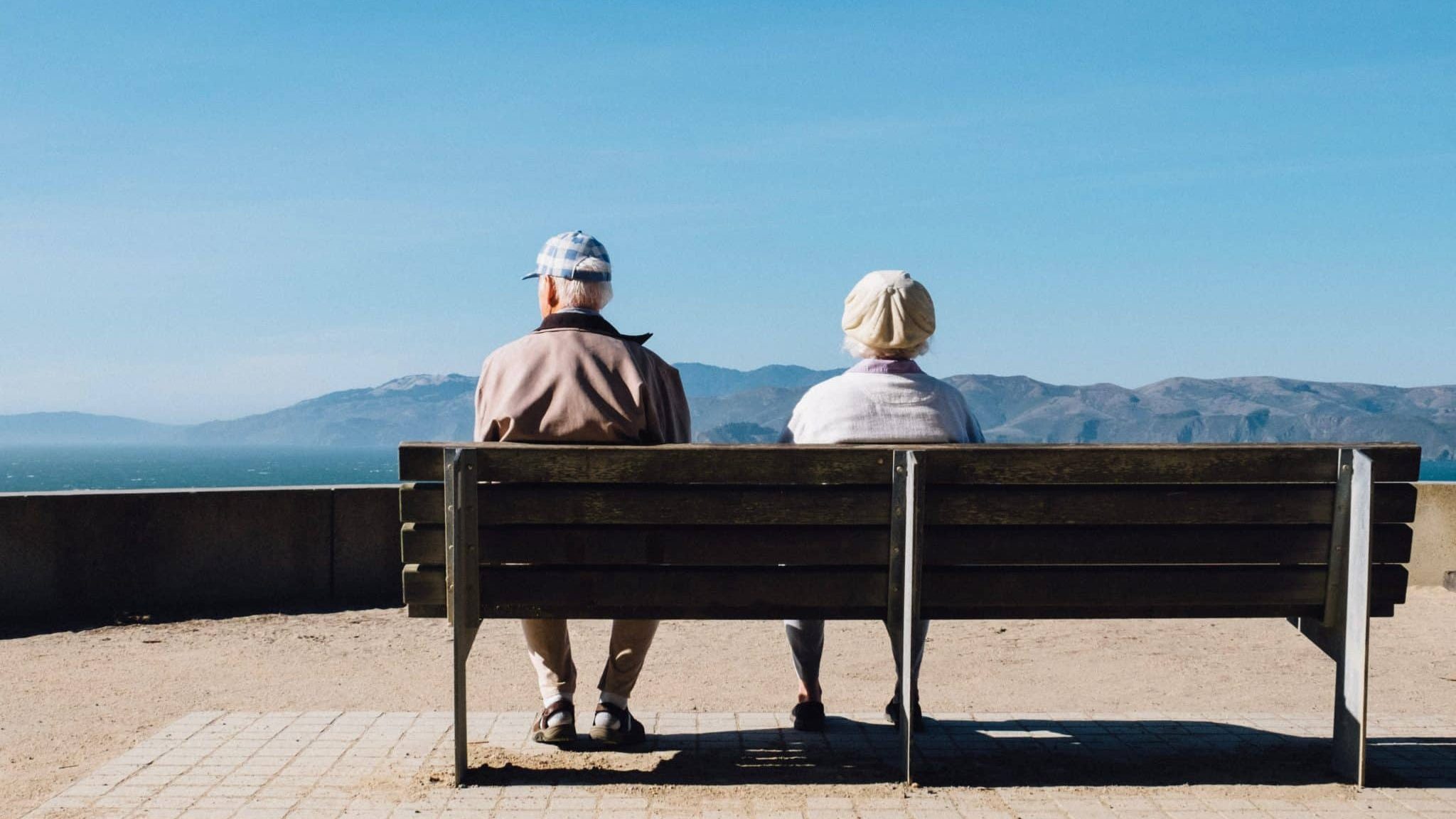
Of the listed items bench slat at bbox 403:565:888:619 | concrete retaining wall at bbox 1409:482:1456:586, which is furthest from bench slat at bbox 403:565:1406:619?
concrete retaining wall at bbox 1409:482:1456:586

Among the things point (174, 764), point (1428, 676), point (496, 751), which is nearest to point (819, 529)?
point (496, 751)

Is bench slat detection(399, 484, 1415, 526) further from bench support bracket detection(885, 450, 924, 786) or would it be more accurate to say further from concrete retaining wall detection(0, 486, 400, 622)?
concrete retaining wall detection(0, 486, 400, 622)

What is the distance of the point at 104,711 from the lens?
566cm

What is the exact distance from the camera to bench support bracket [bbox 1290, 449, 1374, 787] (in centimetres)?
408

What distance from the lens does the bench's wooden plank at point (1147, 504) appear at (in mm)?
4031

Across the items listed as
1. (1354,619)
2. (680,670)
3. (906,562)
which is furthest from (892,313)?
(680,670)

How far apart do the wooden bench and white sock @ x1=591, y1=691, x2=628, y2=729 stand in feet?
2.11

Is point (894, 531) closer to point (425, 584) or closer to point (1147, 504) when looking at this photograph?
point (1147, 504)

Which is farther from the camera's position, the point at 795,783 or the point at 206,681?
the point at 206,681

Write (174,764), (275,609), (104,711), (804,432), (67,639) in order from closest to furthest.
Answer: (174,764) < (804,432) < (104,711) < (67,639) < (275,609)

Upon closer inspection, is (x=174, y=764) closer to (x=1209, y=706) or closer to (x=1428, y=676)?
(x=1209, y=706)

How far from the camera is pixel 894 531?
4.05m

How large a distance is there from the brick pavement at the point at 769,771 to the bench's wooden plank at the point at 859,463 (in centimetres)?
92

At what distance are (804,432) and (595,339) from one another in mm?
795
